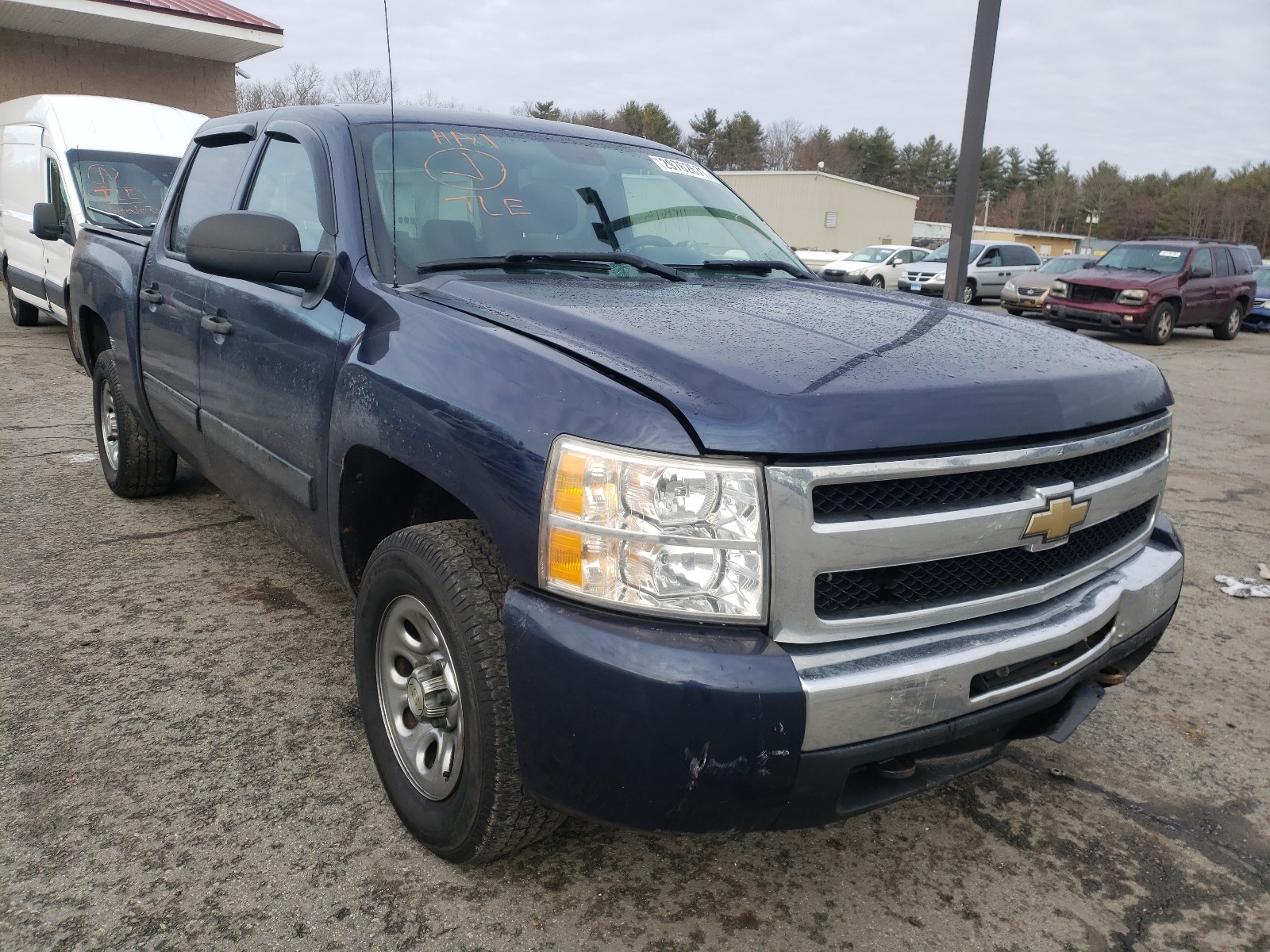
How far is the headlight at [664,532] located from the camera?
1689 mm

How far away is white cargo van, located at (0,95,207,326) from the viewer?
893 cm

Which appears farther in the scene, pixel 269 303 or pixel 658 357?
pixel 269 303

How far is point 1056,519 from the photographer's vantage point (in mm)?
1982

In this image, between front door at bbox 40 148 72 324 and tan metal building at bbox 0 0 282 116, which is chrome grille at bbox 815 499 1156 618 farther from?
tan metal building at bbox 0 0 282 116

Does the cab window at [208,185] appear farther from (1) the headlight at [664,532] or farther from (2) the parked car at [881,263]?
(2) the parked car at [881,263]

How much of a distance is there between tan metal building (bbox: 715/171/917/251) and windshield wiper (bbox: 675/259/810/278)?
44.4m

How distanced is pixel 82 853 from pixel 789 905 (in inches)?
63.6

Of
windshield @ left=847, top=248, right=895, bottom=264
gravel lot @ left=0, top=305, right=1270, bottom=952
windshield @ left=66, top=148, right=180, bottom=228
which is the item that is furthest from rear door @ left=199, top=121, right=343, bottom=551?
windshield @ left=847, top=248, right=895, bottom=264

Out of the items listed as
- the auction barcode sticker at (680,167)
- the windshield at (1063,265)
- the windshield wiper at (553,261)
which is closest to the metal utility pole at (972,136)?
the auction barcode sticker at (680,167)

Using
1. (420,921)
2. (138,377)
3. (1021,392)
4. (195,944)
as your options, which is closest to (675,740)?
(420,921)

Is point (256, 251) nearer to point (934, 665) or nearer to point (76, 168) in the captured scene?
point (934, 665)

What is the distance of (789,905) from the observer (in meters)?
2.19

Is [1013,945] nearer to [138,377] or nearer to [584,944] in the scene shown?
[584,944]

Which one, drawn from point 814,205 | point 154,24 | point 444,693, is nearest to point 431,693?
point 444,693
